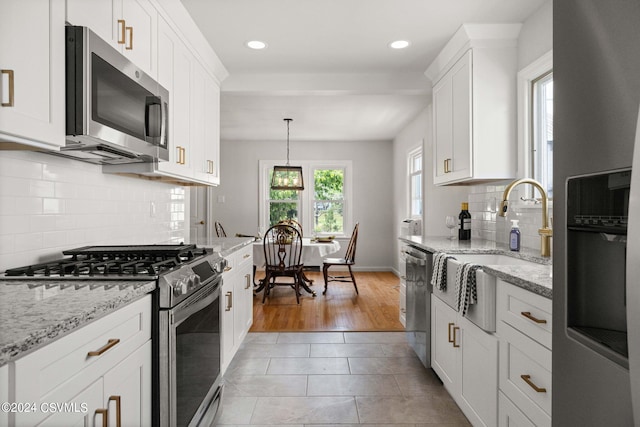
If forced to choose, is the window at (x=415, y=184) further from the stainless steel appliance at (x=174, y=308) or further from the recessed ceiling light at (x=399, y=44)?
the stainless steel appliance at (x=174, y=308)

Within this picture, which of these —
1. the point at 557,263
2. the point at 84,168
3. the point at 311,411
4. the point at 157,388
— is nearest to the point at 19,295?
the point at 157,388

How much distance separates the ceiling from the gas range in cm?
166

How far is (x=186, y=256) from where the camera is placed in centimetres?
191

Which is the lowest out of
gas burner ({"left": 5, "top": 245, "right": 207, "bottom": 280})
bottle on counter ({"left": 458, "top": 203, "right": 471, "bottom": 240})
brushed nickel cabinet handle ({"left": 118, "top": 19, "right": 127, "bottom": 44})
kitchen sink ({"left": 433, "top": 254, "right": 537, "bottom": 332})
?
kitchen sink ({"left": 433, "top": 254, "right": 537, "bottom": 332})

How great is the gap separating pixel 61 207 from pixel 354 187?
5.90m

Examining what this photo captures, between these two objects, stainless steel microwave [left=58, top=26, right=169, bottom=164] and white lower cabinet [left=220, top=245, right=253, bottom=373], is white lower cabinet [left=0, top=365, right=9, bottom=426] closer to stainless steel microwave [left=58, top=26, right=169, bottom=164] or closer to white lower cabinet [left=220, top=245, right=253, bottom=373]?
stainless steel microwave [left=58, top=26, right=169, bottom=164]

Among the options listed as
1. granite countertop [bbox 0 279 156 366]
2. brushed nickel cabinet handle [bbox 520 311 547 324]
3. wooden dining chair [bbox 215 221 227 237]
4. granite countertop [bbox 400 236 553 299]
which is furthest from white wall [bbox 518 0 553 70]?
wooden dining chair [bbox 215 221 227 237]

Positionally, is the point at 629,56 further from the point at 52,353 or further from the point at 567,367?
the point at 52,353

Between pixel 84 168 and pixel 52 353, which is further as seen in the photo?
pixel 84 168

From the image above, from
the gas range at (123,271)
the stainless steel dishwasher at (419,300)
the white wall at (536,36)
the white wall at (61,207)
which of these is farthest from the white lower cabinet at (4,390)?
the white wall at (536,36)

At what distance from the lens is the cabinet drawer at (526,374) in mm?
1298

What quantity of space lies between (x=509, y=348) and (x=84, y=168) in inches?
83.5

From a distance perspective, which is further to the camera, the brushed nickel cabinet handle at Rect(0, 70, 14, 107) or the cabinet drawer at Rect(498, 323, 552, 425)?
the cabinet drawer at Rect(498, 323, 552, 425)

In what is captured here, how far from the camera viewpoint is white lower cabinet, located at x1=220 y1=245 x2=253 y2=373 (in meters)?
2.48
